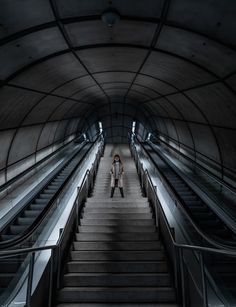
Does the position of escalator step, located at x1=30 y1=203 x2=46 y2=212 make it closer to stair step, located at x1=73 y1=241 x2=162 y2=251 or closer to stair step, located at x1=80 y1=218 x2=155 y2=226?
stair step, located at x1=80 y1=218 x2=155 y2=226

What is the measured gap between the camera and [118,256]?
4.83 m

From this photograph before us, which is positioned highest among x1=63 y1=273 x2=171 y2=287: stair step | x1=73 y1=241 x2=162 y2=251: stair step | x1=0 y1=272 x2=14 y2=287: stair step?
x1=73 y1=241 x2=162 y2=251: stair step

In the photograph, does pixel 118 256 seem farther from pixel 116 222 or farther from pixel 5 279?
pixel 5 279

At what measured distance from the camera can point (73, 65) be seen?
6340 millimetres

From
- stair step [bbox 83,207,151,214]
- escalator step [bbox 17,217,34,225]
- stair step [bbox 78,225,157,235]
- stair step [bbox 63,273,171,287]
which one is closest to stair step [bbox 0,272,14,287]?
stair step [bbox 63,273,171,287]

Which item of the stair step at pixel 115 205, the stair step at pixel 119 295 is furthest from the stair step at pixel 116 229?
the stair step at pixel 119 295

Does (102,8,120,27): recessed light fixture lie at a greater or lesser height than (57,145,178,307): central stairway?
greater

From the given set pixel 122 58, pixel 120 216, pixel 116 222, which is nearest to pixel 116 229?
pixel 116 222

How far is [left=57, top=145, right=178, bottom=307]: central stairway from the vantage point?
3.88m

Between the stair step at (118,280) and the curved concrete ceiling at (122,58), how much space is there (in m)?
3.41

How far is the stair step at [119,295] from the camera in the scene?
A: 12.7ft

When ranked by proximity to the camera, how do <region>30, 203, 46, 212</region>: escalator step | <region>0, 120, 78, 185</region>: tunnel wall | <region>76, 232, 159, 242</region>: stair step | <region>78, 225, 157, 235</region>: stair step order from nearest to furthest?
<region>76, 232, 159, 242</region>: stair step < <region>78, 225, 157, 235</region>: stair step < <region>30, 203, 46, 212</region>: escalator step < <region>0, 120, 78, 185</region>: tunnel wall

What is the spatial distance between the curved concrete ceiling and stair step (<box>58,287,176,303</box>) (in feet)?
11.5

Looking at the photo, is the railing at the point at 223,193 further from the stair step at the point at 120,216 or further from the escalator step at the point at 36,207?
the escalator step at the point at 36,207
